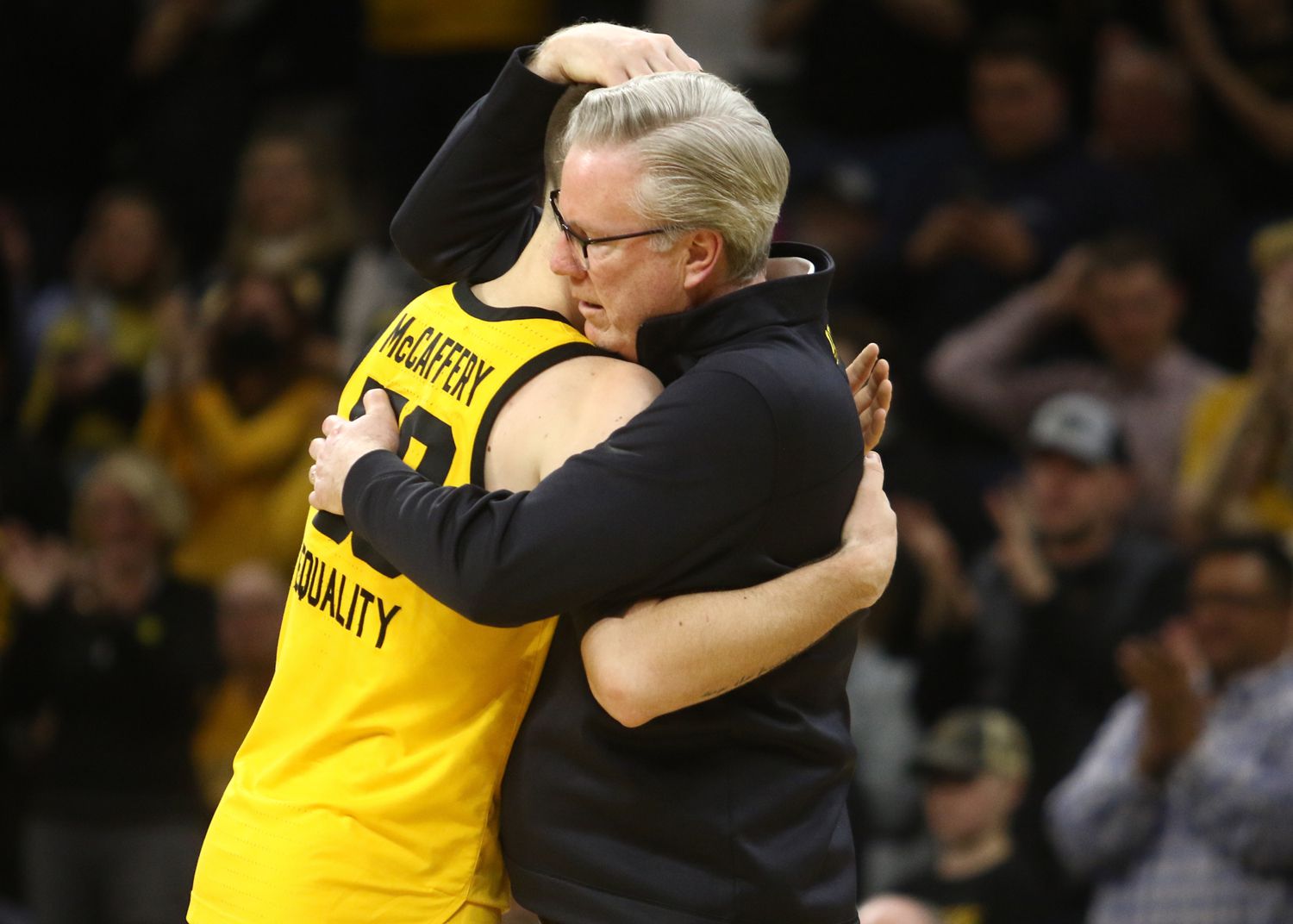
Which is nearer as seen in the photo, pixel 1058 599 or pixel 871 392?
A: pixel 871 392

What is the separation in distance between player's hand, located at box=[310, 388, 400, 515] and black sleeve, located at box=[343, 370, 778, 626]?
0.15m

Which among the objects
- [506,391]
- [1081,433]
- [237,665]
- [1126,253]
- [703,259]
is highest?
[703,259]

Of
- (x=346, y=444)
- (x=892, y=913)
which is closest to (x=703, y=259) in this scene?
(x=346, y=444)

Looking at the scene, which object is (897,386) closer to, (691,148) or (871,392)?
(871,392)

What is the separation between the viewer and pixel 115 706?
19.7 ft

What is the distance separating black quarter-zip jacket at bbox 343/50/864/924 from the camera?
235cm

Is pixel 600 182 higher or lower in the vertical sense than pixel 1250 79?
higher

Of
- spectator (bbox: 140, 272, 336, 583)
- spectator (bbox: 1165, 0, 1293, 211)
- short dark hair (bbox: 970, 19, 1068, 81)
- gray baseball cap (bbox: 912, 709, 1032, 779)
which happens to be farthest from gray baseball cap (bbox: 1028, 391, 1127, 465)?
spectator (bbox: 140, 272, 336, 583)

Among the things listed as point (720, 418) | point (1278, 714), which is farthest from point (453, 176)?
point (1278, 714)

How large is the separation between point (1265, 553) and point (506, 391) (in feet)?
10.4

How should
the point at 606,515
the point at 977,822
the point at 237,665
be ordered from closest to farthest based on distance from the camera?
the point at 606,515
the point at 977,822
the point at 237,665

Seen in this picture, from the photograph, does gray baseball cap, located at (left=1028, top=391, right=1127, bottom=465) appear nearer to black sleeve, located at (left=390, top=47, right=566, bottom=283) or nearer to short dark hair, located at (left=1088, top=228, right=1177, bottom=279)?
short dark hair, located at (left=1088, top=228, right=1177, bottom=279)

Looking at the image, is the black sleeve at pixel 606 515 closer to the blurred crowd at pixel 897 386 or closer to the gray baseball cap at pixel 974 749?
the blurred crowd at pixel 897 386

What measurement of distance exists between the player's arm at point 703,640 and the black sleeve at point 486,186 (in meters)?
0.61
